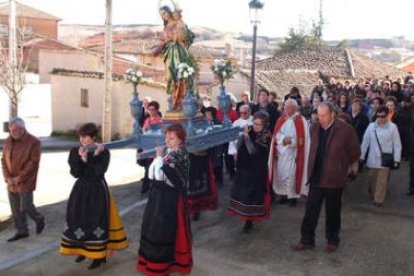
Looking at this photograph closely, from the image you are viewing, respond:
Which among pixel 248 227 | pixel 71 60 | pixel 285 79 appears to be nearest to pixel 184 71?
pixel 248 227

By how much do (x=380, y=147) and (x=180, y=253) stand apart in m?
3.90

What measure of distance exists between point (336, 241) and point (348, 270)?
53cm

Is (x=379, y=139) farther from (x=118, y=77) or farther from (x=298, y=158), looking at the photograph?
(x=118, y=77)

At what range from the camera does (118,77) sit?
19391 millimetres

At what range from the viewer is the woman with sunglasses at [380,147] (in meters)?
7.79

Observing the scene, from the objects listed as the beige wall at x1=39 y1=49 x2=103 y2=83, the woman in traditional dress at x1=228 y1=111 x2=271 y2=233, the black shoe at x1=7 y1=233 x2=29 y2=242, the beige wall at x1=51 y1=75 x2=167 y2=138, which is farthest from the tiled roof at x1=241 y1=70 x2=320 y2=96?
the black shoe at x1=7 y1=233 x2=29 y2=242

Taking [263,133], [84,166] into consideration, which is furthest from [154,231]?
[263,133]

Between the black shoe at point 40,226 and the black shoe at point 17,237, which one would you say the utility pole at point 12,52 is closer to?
the black shoe at point 40,226

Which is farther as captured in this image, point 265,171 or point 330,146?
point 265,171

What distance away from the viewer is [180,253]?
17.8 feet

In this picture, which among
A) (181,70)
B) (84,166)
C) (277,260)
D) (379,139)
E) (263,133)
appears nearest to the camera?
(84,166)

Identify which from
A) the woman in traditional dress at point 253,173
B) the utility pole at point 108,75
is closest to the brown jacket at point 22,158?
the woman in traditional dress at point 253,173

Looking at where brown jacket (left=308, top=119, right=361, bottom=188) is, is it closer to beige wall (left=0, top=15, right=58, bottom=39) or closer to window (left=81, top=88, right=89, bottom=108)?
window (left=81, top=88, right=89, bottom=108)

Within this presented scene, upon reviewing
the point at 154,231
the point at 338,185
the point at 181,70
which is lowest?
the point at 154,231
